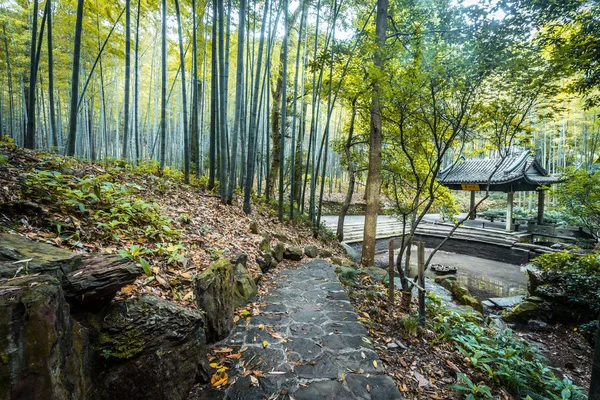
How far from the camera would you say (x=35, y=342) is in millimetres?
934

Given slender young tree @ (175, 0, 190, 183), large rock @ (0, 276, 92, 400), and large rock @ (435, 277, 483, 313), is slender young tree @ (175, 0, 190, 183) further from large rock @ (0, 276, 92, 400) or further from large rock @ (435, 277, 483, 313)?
large rock @ (435, 277, 483, 313)

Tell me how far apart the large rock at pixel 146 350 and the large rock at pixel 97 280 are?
11 centimetres

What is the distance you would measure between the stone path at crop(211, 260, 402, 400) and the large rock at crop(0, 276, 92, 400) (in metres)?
1.00

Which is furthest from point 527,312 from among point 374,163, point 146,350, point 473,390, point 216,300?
point 146,350

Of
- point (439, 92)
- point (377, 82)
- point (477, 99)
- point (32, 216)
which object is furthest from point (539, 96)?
point (32, 216)

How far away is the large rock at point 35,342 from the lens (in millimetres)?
866

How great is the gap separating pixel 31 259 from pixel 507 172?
42.7ft

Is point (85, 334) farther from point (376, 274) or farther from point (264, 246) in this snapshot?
point (376, 274)

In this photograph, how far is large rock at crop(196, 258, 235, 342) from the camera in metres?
2.08

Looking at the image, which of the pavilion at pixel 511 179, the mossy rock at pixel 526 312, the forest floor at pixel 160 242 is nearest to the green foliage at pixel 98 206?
the forest floor at pixel 160 242

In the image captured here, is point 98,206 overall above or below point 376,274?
above

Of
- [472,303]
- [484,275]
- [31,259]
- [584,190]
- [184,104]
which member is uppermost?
[184,104]

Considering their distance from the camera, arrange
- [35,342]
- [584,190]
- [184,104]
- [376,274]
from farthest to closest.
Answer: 1. [584,190]
2. [184,104]
3. [376,274]
4. [35,342]

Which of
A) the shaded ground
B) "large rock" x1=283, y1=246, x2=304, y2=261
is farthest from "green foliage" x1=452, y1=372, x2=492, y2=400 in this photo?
the shaded ground
